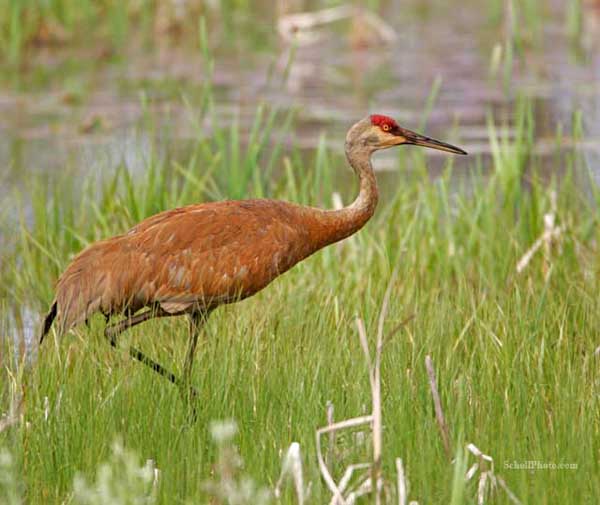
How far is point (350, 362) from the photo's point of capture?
440cm

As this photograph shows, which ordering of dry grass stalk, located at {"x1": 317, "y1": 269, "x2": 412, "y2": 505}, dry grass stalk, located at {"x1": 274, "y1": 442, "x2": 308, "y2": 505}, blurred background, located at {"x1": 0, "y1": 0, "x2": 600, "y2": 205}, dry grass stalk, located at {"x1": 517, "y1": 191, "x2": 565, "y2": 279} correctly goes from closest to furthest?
dry grass stalk, located at {"x1": 317, "y1": 269, "x2": 412, "y2": 505}
dry grass stalk, located at {"x1": 274, "y1": 442, "x2": 308, "y2": 505}
dry grass stalk, located at {"x1": 517, "y1": 191, "x2": 565, "y2": 279}
blurred background, located at {"x1": 0, "y1": 0, "x2": 600, "y2": 205}

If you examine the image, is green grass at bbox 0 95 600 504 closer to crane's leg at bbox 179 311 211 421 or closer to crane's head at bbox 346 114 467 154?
crane's leg at bbox 179 311 211 421

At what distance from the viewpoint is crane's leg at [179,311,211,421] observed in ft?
13.6

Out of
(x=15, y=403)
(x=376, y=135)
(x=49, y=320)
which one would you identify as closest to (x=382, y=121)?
(x=376, y=135)

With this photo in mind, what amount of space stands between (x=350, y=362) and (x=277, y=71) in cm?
799

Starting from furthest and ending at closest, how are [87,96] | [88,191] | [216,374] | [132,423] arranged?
[87,96] → [88,191] → [216,374] → [132,423]

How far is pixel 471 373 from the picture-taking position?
4.30 meters

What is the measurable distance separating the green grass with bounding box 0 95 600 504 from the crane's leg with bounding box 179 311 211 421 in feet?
0.14

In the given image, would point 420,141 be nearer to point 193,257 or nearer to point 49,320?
point 193,257

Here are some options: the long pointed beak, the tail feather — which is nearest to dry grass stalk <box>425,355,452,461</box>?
the tail feather

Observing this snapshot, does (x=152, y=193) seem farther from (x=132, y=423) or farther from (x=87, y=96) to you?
(x=87, y=96)

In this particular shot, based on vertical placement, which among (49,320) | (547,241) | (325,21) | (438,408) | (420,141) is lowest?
(325,21)

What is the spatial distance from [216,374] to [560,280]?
72.7 inches

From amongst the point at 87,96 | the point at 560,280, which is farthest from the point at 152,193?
the point at 87,96
